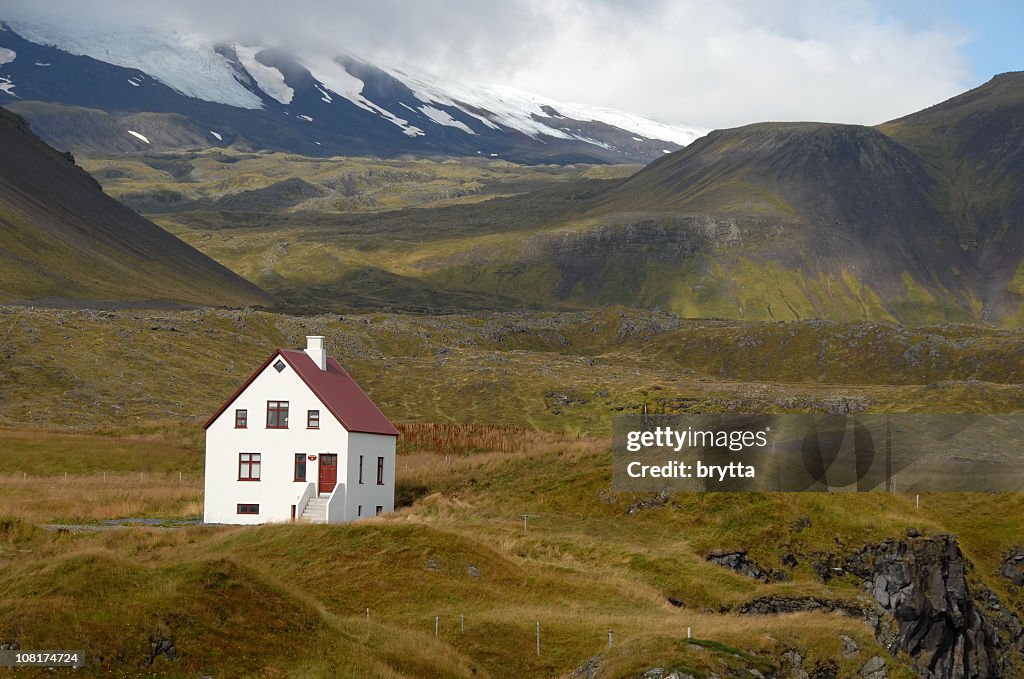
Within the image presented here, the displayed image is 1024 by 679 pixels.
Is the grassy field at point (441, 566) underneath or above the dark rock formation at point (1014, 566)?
above

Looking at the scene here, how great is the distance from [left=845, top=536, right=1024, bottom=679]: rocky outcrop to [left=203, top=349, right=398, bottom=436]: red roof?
28.2 meters

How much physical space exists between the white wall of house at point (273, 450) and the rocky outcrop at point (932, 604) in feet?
90.6

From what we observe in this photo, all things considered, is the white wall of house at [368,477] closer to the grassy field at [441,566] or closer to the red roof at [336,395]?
the red roof at [336,395]

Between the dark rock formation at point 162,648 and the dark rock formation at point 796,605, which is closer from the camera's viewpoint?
the dark rock formation at point 162,648

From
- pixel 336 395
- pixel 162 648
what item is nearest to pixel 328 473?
pixel 336 395

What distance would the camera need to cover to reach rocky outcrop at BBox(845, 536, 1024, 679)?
53.9m

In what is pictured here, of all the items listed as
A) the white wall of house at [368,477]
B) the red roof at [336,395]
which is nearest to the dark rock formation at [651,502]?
the white wall of house at [368,477]

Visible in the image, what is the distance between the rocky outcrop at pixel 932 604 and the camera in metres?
53.9

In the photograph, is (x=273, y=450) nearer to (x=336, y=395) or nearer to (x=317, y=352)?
(x=336, y=395)

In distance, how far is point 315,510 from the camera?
63344 mm

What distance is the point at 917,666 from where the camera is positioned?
170ft

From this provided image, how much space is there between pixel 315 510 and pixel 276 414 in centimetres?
679

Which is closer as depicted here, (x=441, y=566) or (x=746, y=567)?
(x=441, y=566)

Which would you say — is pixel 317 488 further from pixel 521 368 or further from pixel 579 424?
pixel 521 368
